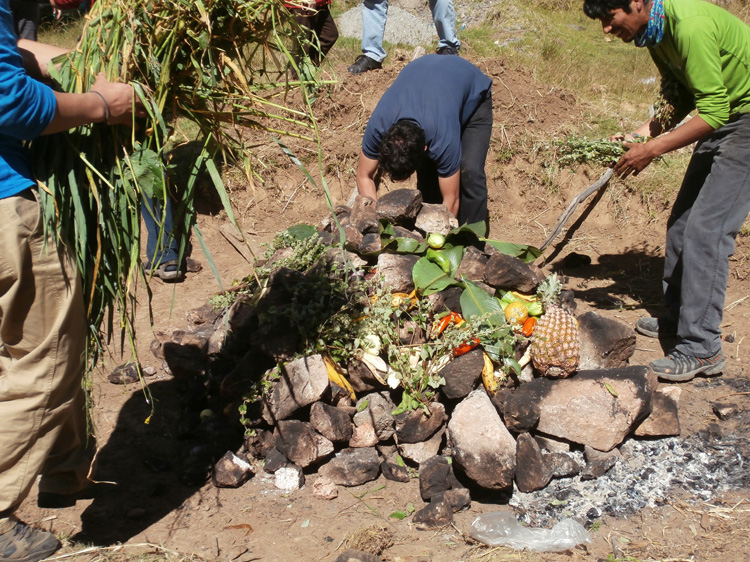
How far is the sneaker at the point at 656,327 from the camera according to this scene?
4.42 m

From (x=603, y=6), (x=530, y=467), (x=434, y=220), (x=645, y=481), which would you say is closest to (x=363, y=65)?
(x=434, y=220)

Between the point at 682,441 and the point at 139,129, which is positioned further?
the point at 682,441

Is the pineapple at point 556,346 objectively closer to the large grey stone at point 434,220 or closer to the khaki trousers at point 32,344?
the large grey stone at point 434,220

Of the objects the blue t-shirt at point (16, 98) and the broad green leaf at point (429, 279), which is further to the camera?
the broad green leaf at point (429, 279)

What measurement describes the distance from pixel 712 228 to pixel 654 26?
1141mm

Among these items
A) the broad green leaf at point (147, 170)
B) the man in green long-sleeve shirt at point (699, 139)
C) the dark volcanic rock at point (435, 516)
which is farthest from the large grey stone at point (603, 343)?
the broad green leaf at point (147, 170)

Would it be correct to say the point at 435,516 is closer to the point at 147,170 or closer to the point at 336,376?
the point at 336,376

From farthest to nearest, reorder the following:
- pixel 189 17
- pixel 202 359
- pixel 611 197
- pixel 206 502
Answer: pixel 611 197 → pixel 202 359 → pixel 206 502 → pixel 189 17

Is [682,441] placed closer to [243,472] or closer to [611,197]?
[243,472]

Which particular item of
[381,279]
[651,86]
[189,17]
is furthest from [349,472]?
[651,86]

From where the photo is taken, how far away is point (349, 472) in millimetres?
3285

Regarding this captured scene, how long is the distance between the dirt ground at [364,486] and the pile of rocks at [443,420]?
0.12m

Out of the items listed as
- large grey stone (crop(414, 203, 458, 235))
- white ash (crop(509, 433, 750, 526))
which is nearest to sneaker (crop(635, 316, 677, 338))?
white ash (crop(509, 433, 750, 526))

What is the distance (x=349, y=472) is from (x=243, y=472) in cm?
53
